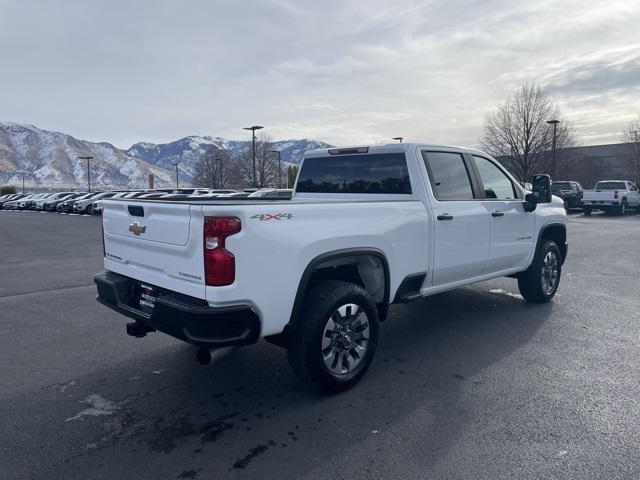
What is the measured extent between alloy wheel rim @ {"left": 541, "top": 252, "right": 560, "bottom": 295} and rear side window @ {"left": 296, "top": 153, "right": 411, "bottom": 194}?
280cm

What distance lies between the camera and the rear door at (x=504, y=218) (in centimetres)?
535

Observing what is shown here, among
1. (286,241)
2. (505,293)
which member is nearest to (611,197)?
(505,293)

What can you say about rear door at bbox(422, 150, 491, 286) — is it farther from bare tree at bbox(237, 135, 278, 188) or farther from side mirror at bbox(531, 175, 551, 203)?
bare tree at bbox(237, 135, 278, 188)

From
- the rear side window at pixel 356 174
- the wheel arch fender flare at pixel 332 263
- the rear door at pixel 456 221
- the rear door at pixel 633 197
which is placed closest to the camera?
the wheel arch fender flare at pixel 332 263

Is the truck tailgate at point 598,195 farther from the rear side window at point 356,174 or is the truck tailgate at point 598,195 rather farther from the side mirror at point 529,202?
the rear side window at point 356,174

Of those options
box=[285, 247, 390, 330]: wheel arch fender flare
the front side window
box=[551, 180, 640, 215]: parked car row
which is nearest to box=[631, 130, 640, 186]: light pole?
box=[551, 180, 640, 215]: parked car row

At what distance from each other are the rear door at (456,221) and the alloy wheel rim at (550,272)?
60.0 inches

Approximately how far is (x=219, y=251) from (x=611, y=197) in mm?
26924

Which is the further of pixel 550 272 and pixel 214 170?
pixel 214 170

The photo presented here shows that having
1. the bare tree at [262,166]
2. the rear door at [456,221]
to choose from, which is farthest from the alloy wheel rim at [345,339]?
the bare tree at [262,166]

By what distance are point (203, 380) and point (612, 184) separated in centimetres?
2802

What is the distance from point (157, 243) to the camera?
11.6 ft

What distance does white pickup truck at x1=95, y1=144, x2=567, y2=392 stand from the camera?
313cm

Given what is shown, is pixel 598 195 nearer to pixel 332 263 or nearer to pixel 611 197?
pixel 611 197
